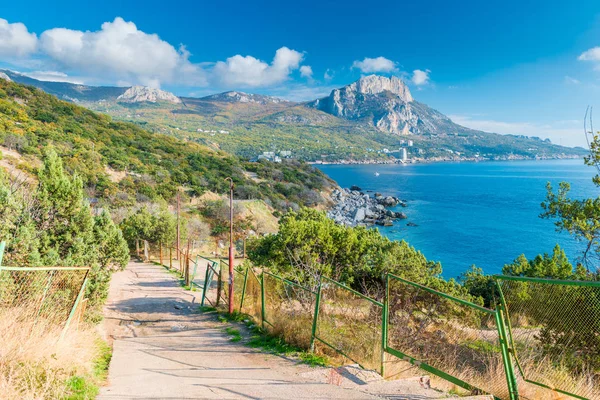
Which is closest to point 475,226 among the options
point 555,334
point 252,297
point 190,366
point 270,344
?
point 252,297

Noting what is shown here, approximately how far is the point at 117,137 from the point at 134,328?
58.5 m

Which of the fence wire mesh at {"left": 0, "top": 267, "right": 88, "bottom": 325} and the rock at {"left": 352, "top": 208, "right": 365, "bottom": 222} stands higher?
the fence wire mesh at {"left": 0, "top": 267, "right": 88, "bottom": 325}

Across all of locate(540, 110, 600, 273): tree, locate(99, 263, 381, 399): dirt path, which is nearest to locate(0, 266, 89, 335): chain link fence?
locate(99, 263, 381, 399): dirt path

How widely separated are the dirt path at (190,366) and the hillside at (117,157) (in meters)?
31.1

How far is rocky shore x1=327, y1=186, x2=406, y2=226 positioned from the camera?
61.8 meters

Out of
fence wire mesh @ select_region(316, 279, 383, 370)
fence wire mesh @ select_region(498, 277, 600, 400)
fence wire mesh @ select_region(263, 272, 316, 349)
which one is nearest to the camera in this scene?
fence wire mesh @ select_region(498, 277, 600, 400)

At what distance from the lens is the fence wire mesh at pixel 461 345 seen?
4.78 metres

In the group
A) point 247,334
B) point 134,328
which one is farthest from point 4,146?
point 247,334

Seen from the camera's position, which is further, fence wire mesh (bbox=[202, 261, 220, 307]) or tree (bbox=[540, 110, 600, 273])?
fence wire mesh (bbox=[202, 261, 220, 307])

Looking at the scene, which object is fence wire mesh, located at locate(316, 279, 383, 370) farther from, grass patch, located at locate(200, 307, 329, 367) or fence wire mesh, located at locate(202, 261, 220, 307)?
fence wire mesh, located at locate(202, 261, 220, 307)

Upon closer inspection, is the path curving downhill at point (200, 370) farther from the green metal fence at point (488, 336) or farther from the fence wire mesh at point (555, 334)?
the fence wire mesh at point (555, 334)

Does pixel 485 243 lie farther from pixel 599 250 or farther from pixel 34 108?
pixel 34 108

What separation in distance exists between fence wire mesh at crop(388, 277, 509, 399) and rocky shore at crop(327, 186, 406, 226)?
50.4m

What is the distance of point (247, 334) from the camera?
9062mm
